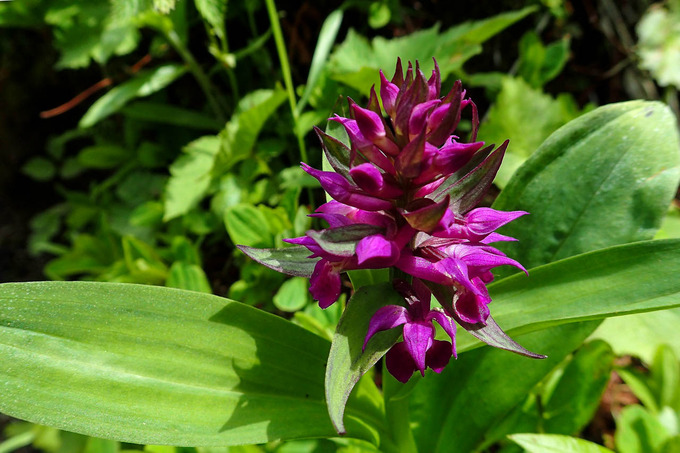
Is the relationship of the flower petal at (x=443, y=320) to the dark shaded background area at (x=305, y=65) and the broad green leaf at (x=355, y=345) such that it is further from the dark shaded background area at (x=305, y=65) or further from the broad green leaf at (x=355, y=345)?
the dark shaded background area at (x=305, y=65)

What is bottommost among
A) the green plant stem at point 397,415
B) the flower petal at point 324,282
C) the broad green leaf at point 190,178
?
the broad green leaf at point 190,178

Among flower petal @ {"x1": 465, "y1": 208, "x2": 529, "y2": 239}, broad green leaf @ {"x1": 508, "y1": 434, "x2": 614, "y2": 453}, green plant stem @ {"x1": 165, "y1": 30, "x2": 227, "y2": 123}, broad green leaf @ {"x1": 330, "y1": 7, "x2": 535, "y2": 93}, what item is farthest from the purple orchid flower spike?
green plant stem @ {"x1": 165, "y1": 30, "x2": 227, "y2": 123}

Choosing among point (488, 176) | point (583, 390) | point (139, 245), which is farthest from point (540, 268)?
point (139, 245)

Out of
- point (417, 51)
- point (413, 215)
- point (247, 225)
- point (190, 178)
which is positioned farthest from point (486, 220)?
point (190, 178)

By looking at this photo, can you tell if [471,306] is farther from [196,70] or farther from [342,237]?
[196,70]

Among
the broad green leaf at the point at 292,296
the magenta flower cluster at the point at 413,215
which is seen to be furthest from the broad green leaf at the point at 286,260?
the broad green leaf at the point at 292,296

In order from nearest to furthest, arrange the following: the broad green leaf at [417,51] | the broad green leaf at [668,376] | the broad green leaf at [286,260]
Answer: the broad green leaf at [286,260] → the broad green leaf at [668,376] → the broad green leaf at [417,51]

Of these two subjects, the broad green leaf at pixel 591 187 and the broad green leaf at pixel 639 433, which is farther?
the broad green leaf at pixel 639 433
